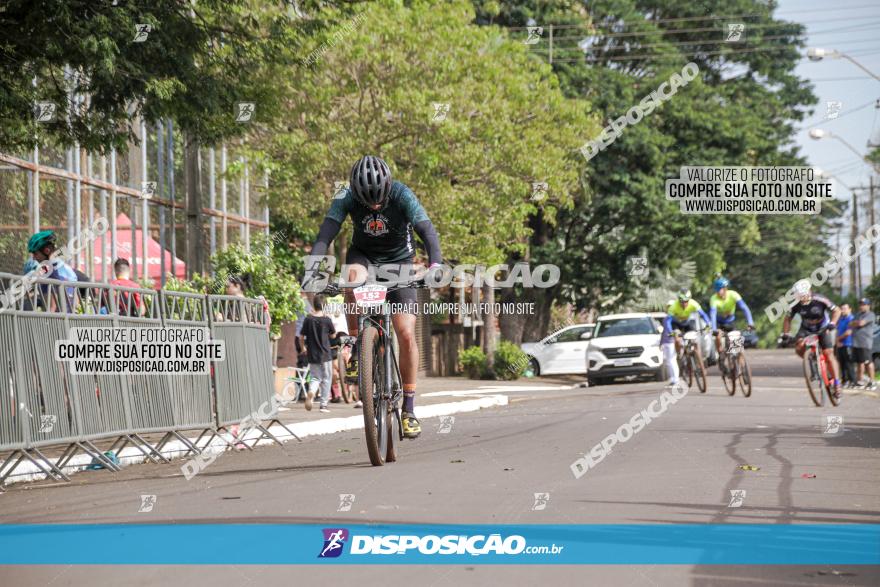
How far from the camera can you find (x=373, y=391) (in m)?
9.75

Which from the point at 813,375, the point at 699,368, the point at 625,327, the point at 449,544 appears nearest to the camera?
the point at 449,544

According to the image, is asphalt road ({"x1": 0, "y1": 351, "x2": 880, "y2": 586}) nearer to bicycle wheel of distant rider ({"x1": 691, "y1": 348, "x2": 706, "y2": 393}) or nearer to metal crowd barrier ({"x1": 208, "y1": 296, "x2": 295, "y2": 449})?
metal crowd barrier ({"x1": 208, "y1": 296, "x2": 295, "y2": 449})

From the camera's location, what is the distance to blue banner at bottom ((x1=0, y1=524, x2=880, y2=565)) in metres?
5.99

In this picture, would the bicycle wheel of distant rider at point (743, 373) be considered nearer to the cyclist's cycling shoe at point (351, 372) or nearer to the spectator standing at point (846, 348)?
the spectator standing at point (846, 348)

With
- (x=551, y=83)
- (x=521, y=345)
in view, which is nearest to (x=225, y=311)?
(x=551, y=83)

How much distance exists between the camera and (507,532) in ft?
21.8

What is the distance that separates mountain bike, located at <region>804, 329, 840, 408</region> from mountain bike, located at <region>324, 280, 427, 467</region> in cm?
1131

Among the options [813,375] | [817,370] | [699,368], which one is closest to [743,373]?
[699,368]

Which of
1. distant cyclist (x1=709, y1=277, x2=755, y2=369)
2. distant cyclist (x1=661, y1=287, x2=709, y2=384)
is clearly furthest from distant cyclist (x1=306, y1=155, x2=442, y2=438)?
distant cyclist (x1=661, y1=287, x2=709, y2=384)

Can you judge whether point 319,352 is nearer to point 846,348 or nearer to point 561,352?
point 846,348

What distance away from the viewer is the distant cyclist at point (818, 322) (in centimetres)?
1969

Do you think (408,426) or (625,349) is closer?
(408,426)

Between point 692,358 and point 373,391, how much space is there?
53.3 feet

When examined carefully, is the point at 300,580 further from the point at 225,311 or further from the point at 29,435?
the point at 225,311
